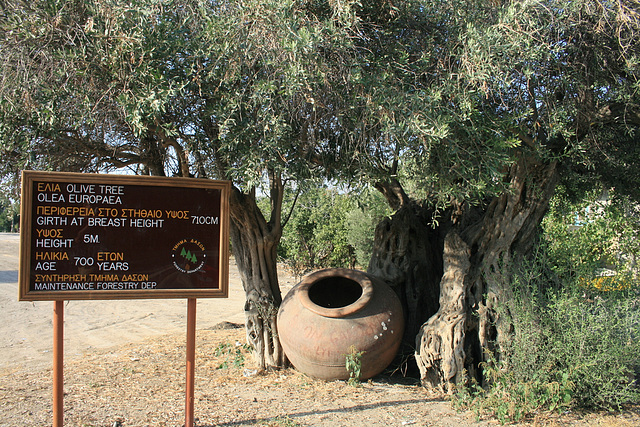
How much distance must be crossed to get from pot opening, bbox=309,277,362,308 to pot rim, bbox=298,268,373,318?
744 millimetres

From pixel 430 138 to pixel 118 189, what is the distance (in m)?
2.86

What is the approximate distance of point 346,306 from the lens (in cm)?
639

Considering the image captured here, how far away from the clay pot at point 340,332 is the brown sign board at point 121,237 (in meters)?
1.65

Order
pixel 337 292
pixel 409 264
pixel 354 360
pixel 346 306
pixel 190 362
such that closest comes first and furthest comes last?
pixel 190 362, pixel 354 360, pixel 346 306, pixel 409 264, pixel 337 292

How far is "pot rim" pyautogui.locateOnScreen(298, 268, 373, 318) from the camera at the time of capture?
6.16 metres

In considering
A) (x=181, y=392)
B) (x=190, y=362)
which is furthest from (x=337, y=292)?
(x=190, y=362)

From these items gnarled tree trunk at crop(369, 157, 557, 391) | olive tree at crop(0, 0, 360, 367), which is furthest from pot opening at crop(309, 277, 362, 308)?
olive tree at crop(0, 0, 360, 367)

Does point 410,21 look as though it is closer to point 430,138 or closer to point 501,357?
point 430,138

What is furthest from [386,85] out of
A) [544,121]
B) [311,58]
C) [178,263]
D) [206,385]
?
[206,385]

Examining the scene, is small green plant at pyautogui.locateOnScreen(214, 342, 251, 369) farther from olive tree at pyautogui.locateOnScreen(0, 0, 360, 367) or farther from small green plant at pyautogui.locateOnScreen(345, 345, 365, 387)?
olive tree at pyautogui.locateOnScreen(0, 0, 360, 367)

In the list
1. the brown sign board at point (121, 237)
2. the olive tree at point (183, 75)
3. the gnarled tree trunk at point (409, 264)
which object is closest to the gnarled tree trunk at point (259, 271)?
the olive tree at point (183, 75)

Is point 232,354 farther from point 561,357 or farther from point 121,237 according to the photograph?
point 561,357

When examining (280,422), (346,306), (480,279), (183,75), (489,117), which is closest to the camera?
(280,422)

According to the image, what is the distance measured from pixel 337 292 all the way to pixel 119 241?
384 cm
